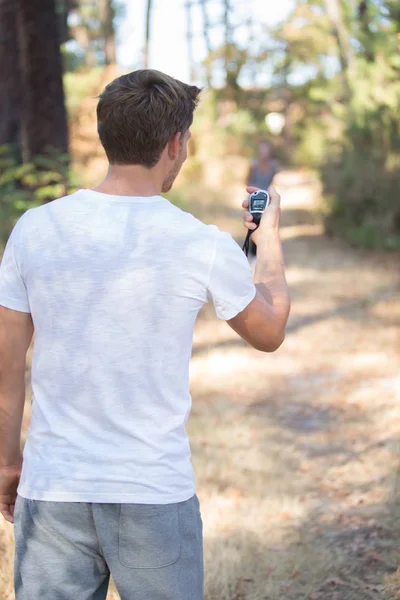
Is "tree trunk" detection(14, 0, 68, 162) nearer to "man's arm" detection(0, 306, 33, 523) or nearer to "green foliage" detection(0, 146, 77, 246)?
"green foliage" detection(0, 146, 77, 246)

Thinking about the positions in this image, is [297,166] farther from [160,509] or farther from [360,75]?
[160,509]

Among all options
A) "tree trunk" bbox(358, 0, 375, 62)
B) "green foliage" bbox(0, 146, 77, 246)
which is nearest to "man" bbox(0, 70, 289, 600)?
"green foliage" bbox(0, 146, 77, 246)

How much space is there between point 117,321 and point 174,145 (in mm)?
445

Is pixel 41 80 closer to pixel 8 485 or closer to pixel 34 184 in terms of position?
pixel 34 184

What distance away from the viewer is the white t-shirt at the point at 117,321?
5.88 feet

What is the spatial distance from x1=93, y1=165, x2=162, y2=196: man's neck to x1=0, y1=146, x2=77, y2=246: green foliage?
20.2 feet

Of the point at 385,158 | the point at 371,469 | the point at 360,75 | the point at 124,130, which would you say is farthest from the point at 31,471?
the point at 360,75

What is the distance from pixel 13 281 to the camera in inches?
74.0

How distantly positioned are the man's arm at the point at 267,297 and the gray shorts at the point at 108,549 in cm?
43

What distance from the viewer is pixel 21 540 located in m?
1.90

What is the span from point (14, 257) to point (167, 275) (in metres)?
0.37

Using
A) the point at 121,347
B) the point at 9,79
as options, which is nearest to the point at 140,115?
the point at 121,347

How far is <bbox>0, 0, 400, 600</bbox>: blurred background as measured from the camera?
4148 mm

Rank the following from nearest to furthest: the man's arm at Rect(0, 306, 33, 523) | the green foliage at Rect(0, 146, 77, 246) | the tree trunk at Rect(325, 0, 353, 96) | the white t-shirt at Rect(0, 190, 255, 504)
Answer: the white t-shirt at Rect(0, 190, 255, 504), the man's arm at Rect(0, 306, 33, 523), the green foliage at Rect(0, 146, 77, 246), the tree trunk at Rect(325, 0, 353, 96)
